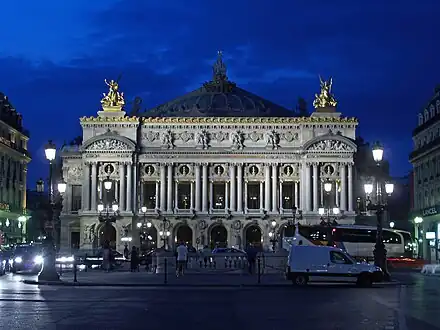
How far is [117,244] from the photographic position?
122688 millimetres

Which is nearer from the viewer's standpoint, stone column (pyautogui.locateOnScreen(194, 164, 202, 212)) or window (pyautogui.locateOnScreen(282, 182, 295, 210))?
stone column (pyautogui.locateOnScreen(194, 164, 202, 212))

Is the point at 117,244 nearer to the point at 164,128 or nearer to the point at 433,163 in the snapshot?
the point at 164,128

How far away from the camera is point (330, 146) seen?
122m

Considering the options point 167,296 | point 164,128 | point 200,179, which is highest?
point 164,128

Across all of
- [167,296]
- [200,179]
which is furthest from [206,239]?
[167,296]

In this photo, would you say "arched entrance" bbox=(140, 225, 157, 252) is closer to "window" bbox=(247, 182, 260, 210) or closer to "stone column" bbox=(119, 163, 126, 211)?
"stone column" bbox=(119, 163, 126, 211)

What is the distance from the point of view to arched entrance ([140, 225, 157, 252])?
121 m

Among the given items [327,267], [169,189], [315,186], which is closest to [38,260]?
[327,267]

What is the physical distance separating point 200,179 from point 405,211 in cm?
4204

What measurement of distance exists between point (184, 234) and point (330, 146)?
2531 centimetres

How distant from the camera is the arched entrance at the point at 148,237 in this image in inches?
4751

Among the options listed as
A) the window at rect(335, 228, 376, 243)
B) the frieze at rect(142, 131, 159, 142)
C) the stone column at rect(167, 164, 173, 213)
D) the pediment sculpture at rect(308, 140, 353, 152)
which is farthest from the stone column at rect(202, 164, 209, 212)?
the window at rect(335, 228, 376, 243)

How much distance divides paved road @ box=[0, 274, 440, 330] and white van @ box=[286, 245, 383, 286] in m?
4.93

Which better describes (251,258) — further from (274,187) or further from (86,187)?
(86,187)
